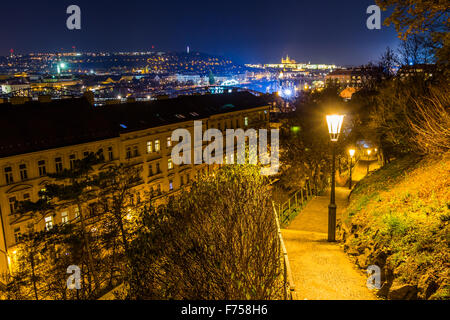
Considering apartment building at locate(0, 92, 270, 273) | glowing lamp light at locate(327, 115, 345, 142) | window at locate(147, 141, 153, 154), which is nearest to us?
glowing lamp light at locate(327, 115, 345, 142)

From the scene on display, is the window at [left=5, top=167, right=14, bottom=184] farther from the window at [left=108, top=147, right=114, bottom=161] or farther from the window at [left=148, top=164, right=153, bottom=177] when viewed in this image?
the window at [left=148, top=164, right=153, bottom=177]

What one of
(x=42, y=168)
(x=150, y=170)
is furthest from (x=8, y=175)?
(x=150, y=170)

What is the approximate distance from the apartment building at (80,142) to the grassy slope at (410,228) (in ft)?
27.3

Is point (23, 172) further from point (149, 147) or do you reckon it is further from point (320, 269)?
point (320, 269)

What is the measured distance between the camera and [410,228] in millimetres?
8953

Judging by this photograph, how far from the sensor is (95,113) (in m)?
32.0

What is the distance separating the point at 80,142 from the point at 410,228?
2665 centimetres

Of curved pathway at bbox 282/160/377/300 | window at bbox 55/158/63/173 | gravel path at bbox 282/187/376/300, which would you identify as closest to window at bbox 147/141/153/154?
window at bbox 55/158/63/173

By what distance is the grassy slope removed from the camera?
7.23 m

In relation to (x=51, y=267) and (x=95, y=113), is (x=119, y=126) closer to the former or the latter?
(x=95, y=113)

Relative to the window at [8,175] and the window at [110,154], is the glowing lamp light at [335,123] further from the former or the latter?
the window at [110,154]

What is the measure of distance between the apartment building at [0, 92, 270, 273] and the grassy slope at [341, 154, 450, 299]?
27.3ft

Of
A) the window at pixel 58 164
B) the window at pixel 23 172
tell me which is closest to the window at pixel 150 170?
the window at pixel 58 164

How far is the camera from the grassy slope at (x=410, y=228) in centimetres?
723
